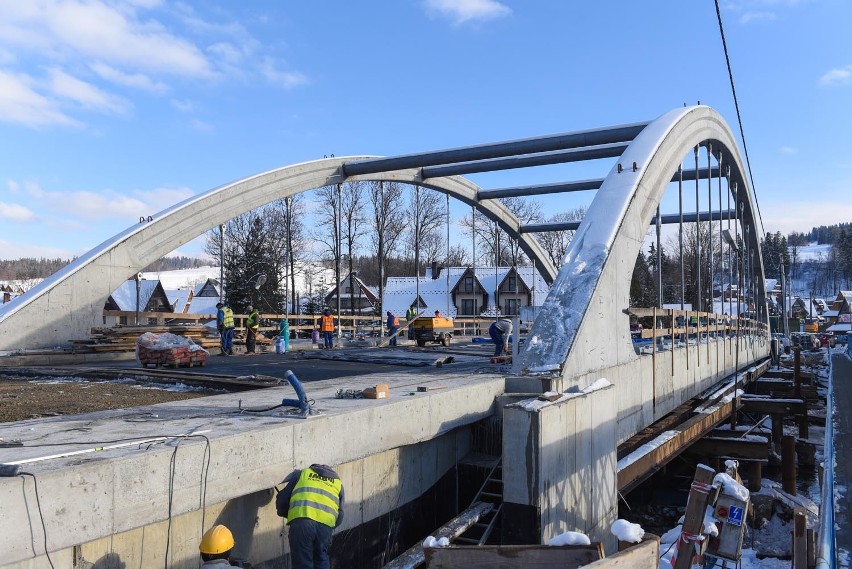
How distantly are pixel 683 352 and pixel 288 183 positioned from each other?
11504mm

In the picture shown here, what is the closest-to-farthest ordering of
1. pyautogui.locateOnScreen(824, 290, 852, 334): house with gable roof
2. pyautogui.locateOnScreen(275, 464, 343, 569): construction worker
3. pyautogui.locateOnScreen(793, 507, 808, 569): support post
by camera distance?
pyautogui.locateOnScreen(275, 464, 343, 569): construction worker, pyautogui.locateOnScreen(793, 507, 808, 569): support post, pyautogui.locateOnScreen(824, 290, 852, 334): house with gable roof

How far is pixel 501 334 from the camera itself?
1428 cm

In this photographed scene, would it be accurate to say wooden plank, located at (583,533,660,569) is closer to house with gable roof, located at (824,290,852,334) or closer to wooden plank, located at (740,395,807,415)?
wooden plank, located at (740,395,807,415)

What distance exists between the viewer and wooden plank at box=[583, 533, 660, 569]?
157 inches

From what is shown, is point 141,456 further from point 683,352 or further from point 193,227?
point 193,227

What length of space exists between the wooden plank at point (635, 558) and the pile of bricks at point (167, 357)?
9677 mm

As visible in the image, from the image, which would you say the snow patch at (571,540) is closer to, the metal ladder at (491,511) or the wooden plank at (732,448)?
the metal ladder at (491,511)

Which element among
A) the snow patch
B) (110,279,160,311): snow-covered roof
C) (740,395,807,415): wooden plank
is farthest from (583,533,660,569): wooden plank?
(110,279,160,311): snow-covered roof

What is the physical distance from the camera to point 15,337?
1388cm

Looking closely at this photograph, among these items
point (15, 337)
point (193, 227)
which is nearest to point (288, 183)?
point (193, 227)

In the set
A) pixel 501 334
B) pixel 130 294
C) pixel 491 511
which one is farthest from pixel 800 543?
pixel 130 294

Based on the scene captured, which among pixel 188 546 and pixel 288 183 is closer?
pixel 188 546

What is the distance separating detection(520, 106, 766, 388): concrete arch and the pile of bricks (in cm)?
675

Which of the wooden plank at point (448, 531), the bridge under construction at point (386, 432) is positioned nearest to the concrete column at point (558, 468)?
the bridge under construction at point (386, 432)
